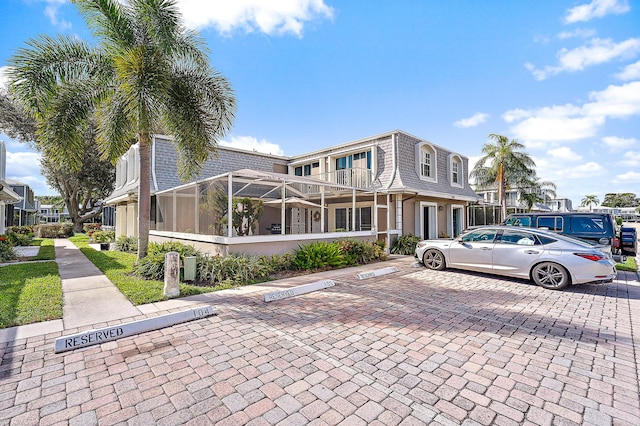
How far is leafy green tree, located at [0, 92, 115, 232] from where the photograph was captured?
19542 millimetres

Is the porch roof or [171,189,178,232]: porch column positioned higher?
the porch roof

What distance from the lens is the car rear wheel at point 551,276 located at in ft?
23.0

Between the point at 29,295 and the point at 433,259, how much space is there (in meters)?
10.4

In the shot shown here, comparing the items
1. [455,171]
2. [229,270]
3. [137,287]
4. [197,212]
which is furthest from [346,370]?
[455,171]

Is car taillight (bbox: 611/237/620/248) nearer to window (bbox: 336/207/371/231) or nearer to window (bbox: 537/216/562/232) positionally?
window (bbox: 537/216/562/232)

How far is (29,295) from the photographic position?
6188mm

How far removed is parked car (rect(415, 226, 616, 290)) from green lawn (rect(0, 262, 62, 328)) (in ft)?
31.4

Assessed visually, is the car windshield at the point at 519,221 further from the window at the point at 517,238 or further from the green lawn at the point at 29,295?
the green lawn at the point at 29,295

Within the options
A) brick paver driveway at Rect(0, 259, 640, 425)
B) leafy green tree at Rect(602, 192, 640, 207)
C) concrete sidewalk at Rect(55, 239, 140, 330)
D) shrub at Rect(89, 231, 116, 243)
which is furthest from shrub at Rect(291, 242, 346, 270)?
leafy green tree at Rect(602, 192, 640, 207)

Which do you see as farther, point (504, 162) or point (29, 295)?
point (504, 162)

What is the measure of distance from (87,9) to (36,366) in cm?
896

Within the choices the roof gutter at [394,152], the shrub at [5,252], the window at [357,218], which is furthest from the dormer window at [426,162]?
the shrub at [5,252]

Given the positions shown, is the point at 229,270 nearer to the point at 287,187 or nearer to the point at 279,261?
the point at 279,261

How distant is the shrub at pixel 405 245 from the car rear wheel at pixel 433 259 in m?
4.00
